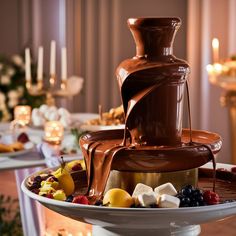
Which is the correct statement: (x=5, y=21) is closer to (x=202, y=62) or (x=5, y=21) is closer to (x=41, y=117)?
(x=202, y=62)

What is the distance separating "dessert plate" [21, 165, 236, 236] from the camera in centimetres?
99

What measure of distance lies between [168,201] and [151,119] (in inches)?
6.9

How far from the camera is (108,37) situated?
18.4ft

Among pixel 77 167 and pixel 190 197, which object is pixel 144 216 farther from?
pixel 77 167

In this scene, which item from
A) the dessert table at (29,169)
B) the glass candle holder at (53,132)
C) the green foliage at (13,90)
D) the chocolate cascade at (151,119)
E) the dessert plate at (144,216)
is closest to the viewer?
the dessert plate at (144,216)

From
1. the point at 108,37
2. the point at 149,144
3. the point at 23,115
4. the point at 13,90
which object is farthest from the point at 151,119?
the point at 108,37

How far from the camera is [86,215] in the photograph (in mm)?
1025

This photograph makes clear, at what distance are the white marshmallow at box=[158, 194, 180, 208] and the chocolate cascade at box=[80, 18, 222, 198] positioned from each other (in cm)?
7

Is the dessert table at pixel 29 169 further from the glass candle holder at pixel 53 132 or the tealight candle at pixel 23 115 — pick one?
the tealight candle at pixel 23 115

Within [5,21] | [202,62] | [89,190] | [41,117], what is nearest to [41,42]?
[5,21]

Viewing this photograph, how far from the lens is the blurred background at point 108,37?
5.14m

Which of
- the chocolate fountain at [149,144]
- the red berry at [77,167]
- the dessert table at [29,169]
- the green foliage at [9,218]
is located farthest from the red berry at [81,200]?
the green foliage at [9,218]

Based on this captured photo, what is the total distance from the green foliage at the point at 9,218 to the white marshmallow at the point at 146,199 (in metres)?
1.32

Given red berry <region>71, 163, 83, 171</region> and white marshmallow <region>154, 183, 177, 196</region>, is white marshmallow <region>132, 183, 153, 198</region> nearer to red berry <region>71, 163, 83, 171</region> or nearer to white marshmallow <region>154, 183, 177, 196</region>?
white marshmallow <region>154, 183, 177, 196</region>
